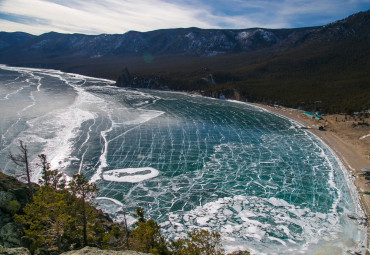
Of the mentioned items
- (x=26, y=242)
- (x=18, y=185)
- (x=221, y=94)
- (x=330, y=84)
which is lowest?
(x=26, y=242)

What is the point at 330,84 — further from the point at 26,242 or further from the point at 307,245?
the point at 26,242

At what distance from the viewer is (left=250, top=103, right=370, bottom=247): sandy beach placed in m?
42.8

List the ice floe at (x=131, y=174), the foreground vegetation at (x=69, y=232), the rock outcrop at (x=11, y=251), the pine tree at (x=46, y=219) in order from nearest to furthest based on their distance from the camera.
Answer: the rock outcrop at (x=11, y=251), the pine tree at (x=46, y=219), the foreground vegetation at (x=69, y=232), the ice floe at (x=131, y=174)

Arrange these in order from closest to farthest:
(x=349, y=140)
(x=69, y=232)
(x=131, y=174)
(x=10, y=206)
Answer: (x=69, y=232)
(x=10, y=206)
(x=131, y=174)
(x=349, y=140)

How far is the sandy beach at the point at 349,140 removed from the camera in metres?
42.8

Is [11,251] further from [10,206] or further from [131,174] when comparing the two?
[131,174]

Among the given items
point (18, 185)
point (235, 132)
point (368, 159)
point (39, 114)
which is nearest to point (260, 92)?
point (235, 132)

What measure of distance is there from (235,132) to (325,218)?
4166 cm

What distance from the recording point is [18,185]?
23891 millimetres

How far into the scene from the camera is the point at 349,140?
65062 mm

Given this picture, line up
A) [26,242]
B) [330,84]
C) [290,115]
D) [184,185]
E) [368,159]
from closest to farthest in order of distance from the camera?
[26,242]
[184,185]
[368,159]
[290,115]
[330,84]

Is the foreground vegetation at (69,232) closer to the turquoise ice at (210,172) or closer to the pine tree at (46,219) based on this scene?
the pine tree at (46,219)

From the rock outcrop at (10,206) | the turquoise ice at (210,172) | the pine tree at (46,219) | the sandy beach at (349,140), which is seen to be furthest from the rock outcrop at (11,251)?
the sandy beach at (349,140)

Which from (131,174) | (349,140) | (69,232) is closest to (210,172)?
(131,174)
